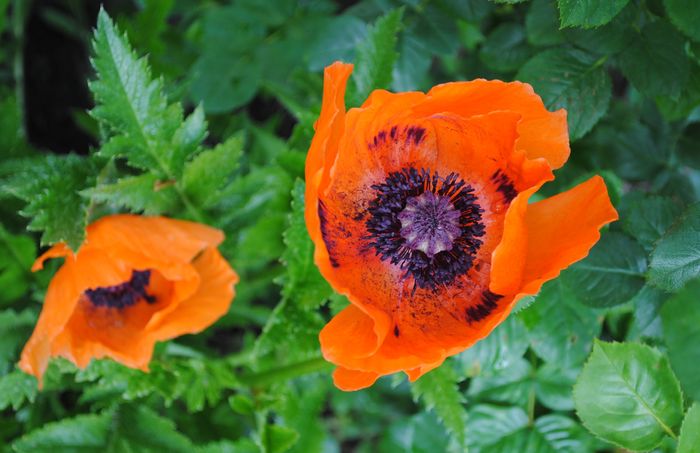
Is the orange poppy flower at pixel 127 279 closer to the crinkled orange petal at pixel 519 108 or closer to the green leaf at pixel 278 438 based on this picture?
the green leaf at pixel 278 438

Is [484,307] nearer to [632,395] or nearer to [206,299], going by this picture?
[632,395]

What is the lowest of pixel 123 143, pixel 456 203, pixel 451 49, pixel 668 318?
pixel 668 318

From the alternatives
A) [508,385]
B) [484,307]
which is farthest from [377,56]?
[508,385]

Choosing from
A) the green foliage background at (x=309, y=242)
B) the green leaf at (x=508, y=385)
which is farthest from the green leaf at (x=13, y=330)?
the green leaf at (x=508, y=385)

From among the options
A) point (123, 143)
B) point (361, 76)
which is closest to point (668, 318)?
point (361, 76)

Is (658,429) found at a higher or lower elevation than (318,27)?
lower

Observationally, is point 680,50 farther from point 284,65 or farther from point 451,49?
point 284,65

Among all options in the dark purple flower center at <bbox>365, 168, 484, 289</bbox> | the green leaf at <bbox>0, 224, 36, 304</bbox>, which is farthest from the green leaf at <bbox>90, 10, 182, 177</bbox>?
the dark purple flower center at <bbox>365, 168, 484, 289</bbox>

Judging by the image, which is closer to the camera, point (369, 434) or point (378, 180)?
point (378, 180)
